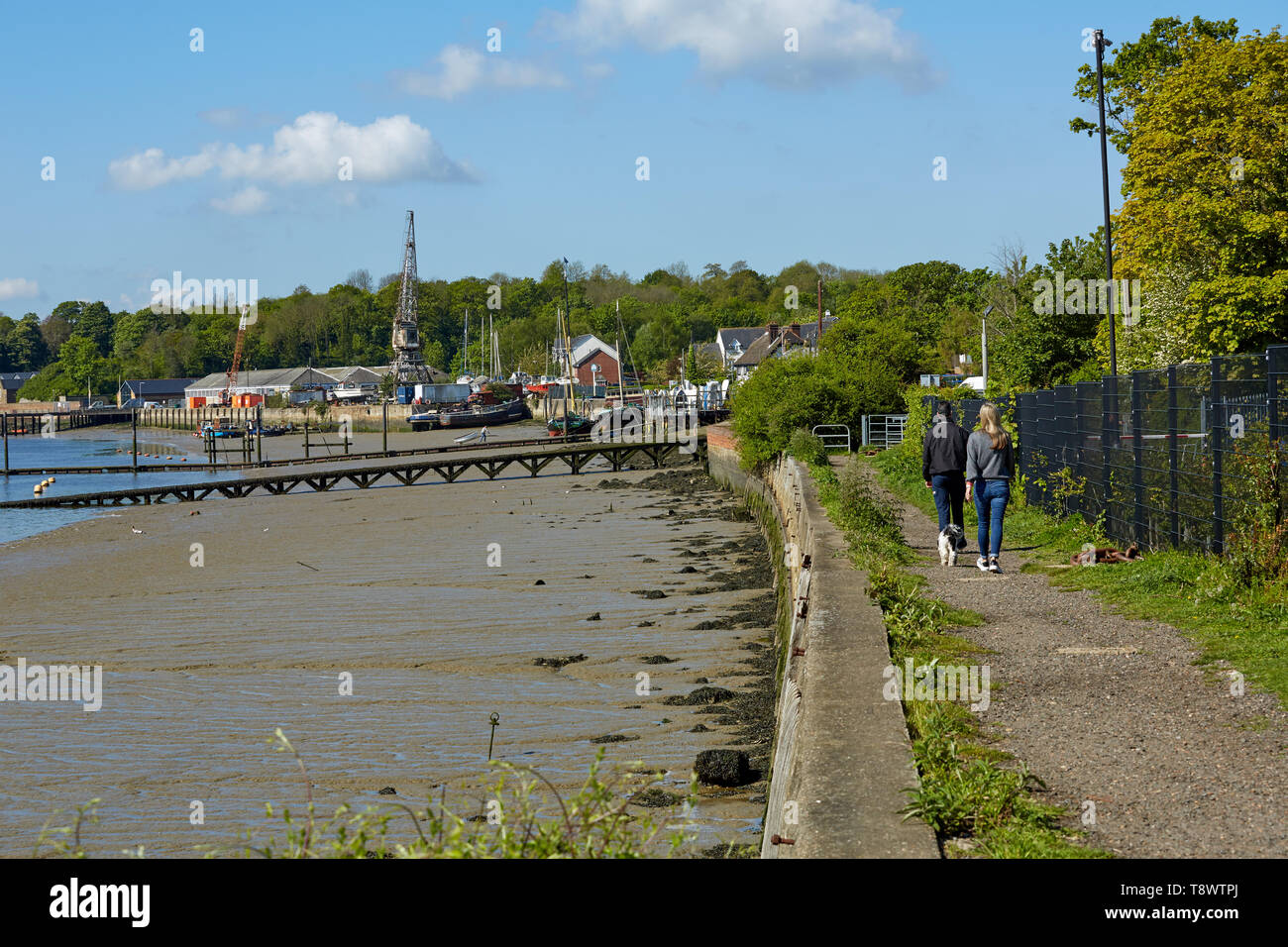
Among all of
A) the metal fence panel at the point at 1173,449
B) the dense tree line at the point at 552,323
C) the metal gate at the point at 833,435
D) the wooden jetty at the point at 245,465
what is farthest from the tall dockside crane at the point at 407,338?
the metal fence panel at the point at 1173,449

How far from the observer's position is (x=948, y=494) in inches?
566

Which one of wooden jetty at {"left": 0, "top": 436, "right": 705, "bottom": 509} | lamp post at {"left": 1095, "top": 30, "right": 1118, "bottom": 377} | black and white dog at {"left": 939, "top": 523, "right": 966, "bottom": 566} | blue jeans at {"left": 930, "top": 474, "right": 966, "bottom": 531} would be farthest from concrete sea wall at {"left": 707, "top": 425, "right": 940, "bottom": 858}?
wooden jetty at {"left": 0, "top": 436, "right": 705, "bottom": 509}

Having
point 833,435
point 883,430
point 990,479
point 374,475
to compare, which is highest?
point 883,430

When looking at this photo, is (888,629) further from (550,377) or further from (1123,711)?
(550,377)

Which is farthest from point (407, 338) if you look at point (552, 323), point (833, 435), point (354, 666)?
point (354, 666)

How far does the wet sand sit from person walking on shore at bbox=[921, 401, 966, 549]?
3062 millimetres

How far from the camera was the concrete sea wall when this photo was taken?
5316mm

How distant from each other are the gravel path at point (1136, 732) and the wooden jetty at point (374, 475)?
43.9m

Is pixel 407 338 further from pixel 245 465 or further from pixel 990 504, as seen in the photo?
pixel 990 504

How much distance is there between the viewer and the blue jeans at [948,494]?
47.2 ft

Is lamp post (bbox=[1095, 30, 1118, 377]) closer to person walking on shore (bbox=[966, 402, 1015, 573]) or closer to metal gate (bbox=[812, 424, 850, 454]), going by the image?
metal gate (bbox=[812, 424, 850, 454])

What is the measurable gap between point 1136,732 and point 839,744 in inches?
68.7

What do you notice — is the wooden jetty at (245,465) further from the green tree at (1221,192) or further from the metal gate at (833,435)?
the green tree at (1221,192)

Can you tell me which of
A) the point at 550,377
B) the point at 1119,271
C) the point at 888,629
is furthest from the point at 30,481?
the point at 550,377
